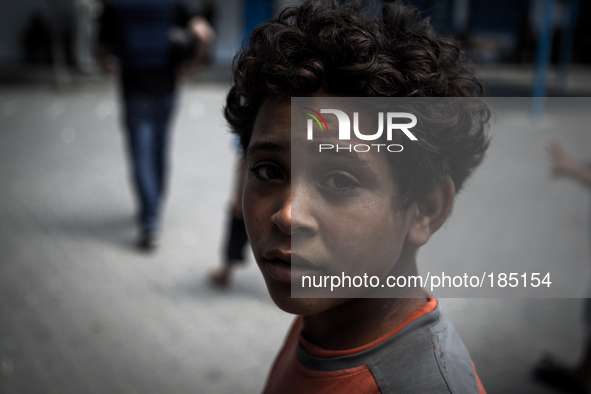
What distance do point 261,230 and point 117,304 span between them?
332 cm

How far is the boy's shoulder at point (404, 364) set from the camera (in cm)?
89

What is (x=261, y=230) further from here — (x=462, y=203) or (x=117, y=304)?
(x=117, y=304)

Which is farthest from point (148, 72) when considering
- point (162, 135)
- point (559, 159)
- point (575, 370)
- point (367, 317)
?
point (367, 317)

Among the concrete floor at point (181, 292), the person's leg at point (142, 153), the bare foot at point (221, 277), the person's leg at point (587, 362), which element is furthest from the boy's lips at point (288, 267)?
the person's leg at point (142, 153)

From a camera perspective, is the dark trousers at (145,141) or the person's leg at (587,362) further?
the dark trousers at (145,141)

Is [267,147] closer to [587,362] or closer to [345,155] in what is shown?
[345,155]

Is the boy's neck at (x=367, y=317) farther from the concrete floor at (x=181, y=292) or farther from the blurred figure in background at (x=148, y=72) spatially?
the blurred figure in background at (x=148, y=72)

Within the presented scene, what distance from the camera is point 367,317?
1.02 metres

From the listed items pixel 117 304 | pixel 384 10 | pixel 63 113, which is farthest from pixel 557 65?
pixel 384 10

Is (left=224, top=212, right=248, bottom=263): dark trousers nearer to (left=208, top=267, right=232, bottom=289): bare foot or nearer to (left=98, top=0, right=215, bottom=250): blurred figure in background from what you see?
(left=208, top=267, right=232, bottom=289): bare foot

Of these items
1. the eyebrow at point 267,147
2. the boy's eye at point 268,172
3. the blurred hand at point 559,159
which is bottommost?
the blurred hand at point 559,159

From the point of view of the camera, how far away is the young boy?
A: 0.86 m

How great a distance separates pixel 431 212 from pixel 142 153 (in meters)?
4.28

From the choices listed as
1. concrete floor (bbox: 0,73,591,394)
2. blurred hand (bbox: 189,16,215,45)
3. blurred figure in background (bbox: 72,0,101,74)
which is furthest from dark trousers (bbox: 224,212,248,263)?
blurred figure in background (bbox: 72,0,101,74)
